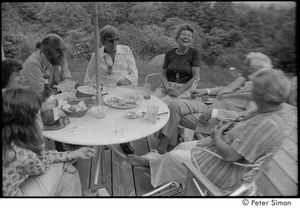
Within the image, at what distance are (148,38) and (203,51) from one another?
1.60 metres

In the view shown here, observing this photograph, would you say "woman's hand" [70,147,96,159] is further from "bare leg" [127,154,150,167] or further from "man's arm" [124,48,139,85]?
"man's arm" [124,48,139,85]

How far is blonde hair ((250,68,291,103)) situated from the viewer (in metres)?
1.47

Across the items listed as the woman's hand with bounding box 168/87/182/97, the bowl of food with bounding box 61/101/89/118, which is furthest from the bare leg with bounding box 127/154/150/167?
the woman's hand with bounding box 168/87/182/97

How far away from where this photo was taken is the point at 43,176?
1.59m

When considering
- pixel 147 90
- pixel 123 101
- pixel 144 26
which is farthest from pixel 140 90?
pixel 144 26

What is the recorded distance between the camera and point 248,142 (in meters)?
1.50

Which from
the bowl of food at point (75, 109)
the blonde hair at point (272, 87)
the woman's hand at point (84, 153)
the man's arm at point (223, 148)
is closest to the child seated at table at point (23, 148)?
the woman's hand at point (84, 153)

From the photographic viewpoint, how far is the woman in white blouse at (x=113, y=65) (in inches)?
122

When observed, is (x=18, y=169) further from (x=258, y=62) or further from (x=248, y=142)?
(x=258, y=62)

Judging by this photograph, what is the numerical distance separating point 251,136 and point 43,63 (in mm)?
2285

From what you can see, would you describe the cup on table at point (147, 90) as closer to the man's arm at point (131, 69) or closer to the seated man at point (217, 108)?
the seated man at point (217, 108)

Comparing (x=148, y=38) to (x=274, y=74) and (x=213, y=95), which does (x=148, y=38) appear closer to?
(x=213, y=95)

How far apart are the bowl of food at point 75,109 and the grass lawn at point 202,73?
307 cm
